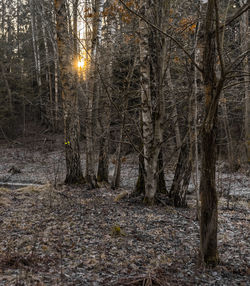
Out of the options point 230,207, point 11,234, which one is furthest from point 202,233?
point 230,207

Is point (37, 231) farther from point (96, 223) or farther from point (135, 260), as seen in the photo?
point (135, 260)

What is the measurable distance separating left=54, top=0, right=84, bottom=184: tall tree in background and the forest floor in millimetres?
2119

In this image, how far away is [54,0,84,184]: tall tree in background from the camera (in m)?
9.44

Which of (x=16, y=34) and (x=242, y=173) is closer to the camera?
(x=242, y=173)

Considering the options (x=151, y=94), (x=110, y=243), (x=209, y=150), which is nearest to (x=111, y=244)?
(x=110, y=243)

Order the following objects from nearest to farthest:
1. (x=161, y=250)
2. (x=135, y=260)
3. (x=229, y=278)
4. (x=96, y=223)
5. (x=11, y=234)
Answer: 1. (x=229, y=278)
2. (x=135, y=260)
3. (x=161, y=250)
4. (x=11, y=234)
5. (x=96, y=223)

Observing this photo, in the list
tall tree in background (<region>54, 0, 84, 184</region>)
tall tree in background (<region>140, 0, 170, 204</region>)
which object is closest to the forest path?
tall tree in background (<region>140, 0, 170, 204</region>)

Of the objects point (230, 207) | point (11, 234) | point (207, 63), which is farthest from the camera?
point (230, 207)

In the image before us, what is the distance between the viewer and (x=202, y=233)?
11.0ft

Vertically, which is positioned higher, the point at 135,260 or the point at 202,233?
the point at 202,233

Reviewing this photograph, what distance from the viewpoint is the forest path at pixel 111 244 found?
3.33 metres

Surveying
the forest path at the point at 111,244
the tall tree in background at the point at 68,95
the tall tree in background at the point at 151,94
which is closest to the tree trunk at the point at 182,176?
the forest path at the point at 111,244

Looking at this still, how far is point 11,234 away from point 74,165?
5.10 metres

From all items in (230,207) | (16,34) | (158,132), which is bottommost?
(230,207)
